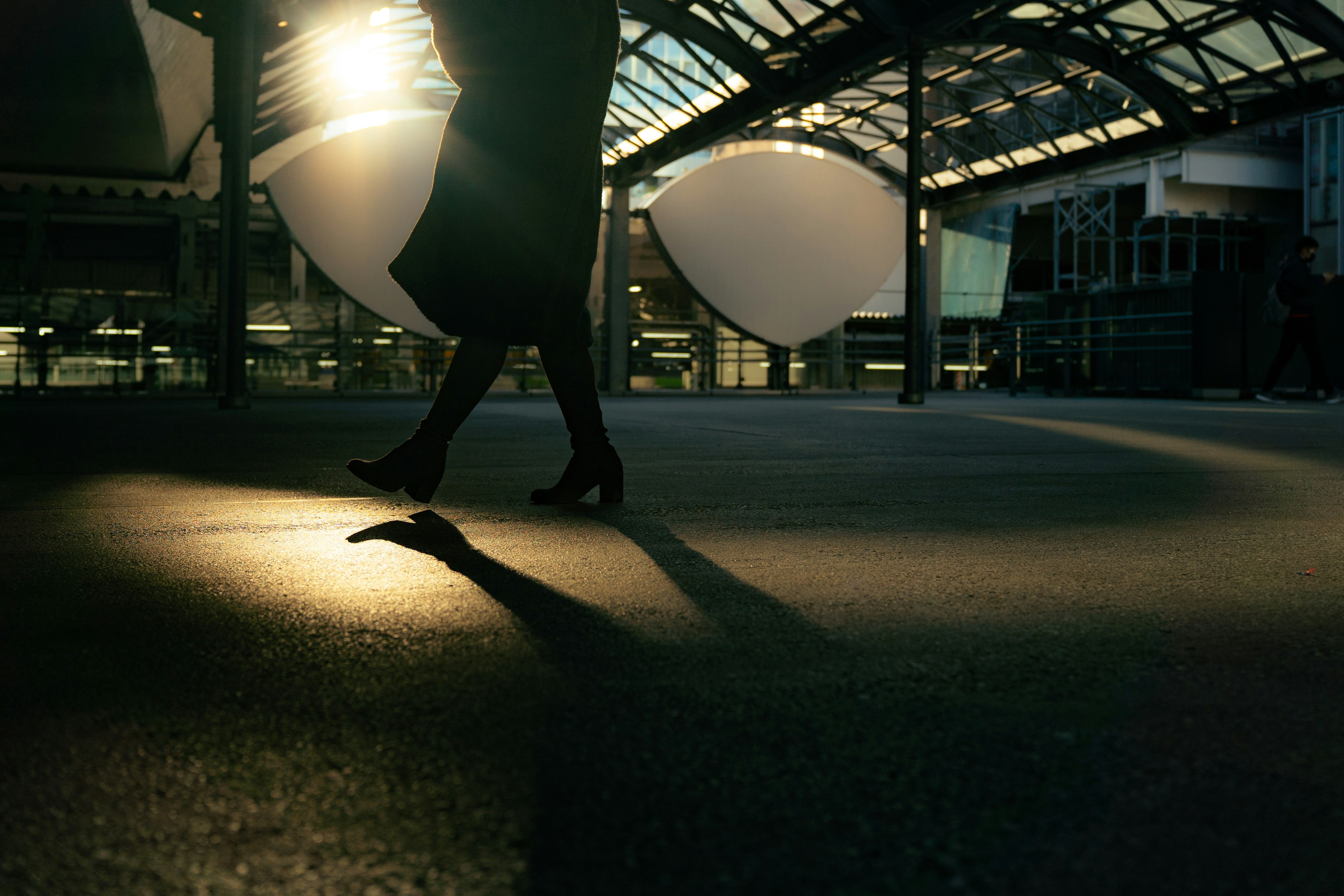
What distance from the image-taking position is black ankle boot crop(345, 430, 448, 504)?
2525 millimetres

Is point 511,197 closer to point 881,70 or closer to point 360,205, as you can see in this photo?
point 881,70

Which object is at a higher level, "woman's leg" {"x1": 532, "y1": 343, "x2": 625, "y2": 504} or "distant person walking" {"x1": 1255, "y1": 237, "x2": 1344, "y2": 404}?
"distant person walking" {"x1": 1255, "y1": 237, "x2": 1344, "y2": 404}

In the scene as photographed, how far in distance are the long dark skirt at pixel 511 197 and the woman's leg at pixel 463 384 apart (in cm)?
3

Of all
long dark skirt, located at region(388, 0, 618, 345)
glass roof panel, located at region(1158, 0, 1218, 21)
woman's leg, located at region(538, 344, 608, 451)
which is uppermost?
glass roof panel, located at region(1158, 0, 1218, 21)

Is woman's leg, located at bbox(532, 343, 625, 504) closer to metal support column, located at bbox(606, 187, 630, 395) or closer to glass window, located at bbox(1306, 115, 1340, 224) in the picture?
metal support column, located at bbox(606, 187, 630, 395)

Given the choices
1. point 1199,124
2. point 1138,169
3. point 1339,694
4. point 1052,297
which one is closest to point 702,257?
point 1052,297

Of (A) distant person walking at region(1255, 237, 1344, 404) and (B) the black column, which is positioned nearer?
(A) distant person walking at region(1255, 237, 1344, 404)

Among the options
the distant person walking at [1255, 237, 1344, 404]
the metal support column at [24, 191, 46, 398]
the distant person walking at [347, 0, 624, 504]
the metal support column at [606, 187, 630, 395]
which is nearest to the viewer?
the distant person walking at [347, 0, 624, 504]

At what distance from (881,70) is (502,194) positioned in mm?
12621

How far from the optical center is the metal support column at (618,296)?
18.4m

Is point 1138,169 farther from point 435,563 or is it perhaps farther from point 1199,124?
point 435,563

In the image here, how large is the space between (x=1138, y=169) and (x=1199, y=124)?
33.2 ft

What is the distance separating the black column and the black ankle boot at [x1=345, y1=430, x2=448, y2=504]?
32.7 ft

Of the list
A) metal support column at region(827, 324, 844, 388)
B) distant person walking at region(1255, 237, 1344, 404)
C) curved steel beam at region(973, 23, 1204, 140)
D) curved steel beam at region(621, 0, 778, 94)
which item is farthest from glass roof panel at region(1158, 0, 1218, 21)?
metal support column at region(827, 324, 844, 388)
